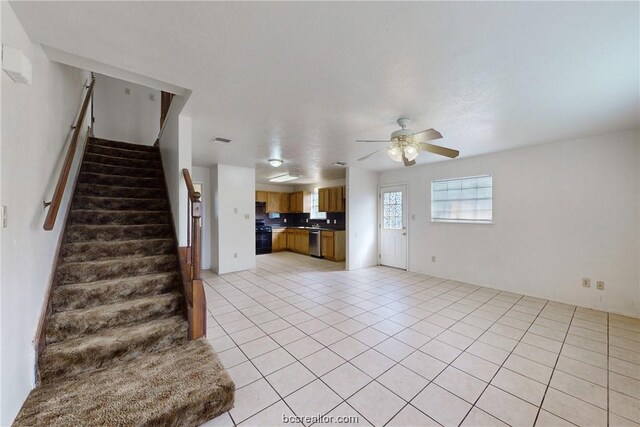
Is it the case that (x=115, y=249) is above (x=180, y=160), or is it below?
below

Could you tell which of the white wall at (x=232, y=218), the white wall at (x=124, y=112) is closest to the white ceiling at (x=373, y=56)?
the white wall at (x=232, y=218)

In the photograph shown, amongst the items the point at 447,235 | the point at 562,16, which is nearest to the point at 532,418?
the point at 562,16

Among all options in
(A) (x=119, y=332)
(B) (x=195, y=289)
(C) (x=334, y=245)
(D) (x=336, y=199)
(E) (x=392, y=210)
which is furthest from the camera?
(D) (x=336, y=199)

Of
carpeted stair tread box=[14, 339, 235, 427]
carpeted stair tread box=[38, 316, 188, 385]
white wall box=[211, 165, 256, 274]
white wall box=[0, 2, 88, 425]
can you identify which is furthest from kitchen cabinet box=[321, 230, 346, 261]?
white wall box=[0, 2, 88, 425]

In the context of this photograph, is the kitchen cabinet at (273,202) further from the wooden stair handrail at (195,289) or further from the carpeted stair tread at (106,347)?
the carpeted stair tread at (106,347)

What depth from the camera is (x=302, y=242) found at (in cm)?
822

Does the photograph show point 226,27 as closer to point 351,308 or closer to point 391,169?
point 351,308

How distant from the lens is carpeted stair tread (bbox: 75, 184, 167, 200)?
3.16 m

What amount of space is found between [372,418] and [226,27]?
102 inches

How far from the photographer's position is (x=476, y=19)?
1382mm

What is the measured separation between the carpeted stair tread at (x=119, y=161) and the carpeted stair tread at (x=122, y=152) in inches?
3.4

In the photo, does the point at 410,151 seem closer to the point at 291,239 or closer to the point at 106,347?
the point at 106,347

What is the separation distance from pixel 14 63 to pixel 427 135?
290cm

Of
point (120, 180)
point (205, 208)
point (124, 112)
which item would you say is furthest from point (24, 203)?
point (124, 112)
